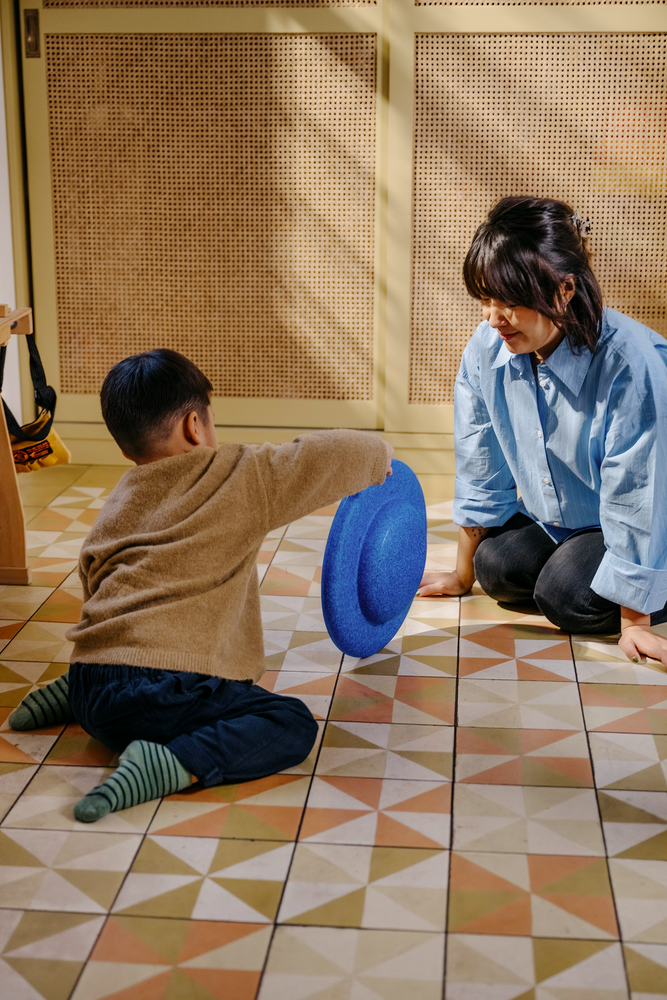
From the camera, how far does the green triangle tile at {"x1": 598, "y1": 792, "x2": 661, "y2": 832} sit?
4.73ft

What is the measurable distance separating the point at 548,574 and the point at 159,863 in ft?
3.17

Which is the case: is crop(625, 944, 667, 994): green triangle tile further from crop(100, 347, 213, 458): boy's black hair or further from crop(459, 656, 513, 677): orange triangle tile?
crop(100, 347, 213, 458): boy's black hair

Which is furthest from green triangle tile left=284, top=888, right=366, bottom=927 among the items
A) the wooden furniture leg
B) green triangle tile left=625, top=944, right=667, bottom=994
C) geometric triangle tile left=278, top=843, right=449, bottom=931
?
the wooden furniture leg

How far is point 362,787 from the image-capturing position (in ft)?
4.99

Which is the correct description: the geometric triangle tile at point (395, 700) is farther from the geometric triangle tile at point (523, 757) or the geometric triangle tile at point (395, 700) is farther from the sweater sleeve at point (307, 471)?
the sweater sleeve at point (307, 471)

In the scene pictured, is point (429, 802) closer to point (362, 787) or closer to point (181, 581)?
point (362, 787)

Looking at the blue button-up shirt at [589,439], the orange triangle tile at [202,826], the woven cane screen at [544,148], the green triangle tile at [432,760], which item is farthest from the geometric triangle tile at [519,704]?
the woven cane screen at [544,148]

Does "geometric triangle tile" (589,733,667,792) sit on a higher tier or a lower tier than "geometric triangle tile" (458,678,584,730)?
higher

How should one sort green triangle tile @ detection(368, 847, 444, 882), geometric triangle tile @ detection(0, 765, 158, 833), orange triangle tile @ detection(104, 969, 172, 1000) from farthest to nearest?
geometric triangle tile @ detection(0, 765, 158, 833)
green triangle tile @ detection(368, 847, 444, 882)
orange triangle tile @ detection(104, 969, 172, 1000)

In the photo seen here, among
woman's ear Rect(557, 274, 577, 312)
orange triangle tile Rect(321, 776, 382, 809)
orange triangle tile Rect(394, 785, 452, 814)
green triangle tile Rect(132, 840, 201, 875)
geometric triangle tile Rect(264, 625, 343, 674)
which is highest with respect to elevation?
woman's ear Rect(557, 274, 577, 312)

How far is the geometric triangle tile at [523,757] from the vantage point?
1.54 meters

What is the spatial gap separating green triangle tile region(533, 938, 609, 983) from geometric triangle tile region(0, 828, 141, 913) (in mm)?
506

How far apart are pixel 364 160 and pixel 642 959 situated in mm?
2234

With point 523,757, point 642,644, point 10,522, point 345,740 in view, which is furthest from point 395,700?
point 10,522
